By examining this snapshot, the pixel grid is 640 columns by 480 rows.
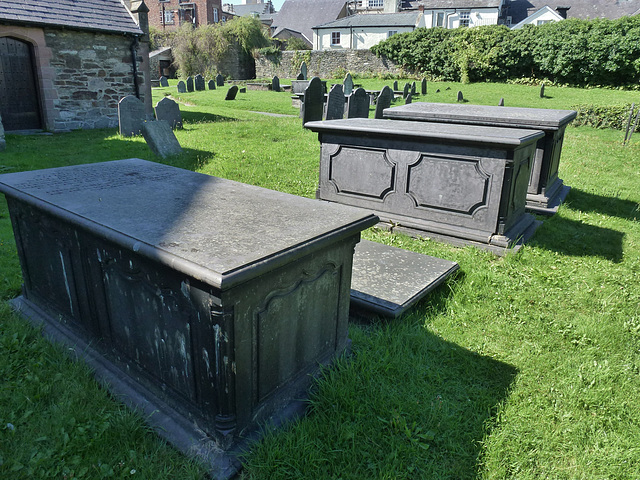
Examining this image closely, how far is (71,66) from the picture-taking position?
1273 centimetres

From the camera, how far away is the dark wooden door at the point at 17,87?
12.2 meters

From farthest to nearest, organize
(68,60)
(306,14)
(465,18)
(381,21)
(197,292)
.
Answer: (306,14), (465,18), (381,21), (68,60), (197,292)

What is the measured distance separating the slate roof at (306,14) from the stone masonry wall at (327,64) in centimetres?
1469

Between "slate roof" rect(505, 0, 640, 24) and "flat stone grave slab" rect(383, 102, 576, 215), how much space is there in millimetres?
41429

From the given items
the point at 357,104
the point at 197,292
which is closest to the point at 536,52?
the point at 357,104

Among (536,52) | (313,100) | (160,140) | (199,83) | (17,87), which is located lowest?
(160,140)

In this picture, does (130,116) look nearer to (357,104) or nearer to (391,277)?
(357,104)

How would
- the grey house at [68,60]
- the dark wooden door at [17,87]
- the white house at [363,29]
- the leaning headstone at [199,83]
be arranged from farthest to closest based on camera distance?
the white house at [363,29] → the leaning headstone at [199,83] → the dark wooden door at [17,87] → the grey house at [68,60]

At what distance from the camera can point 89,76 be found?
13133 mm

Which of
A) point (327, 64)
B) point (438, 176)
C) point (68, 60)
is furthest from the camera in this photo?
point (327, 64)

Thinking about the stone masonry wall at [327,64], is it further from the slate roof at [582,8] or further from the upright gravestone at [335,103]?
the upright gravestone at [335,103]

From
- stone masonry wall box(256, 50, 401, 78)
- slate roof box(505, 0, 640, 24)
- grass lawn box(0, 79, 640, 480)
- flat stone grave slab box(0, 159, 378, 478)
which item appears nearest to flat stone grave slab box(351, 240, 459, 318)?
grass lawn box(0, 79, 640, 480)

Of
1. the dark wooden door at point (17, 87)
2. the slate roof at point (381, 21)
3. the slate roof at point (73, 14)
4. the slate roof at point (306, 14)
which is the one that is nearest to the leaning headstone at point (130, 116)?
the slate roof at point (73, 14)

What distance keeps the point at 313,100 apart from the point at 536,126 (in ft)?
23.2
